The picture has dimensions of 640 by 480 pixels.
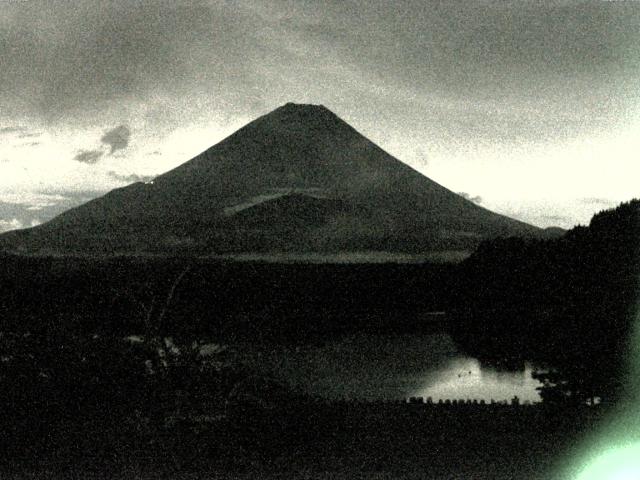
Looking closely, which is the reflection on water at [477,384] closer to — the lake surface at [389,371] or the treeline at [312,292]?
the lake surface at [389,371]

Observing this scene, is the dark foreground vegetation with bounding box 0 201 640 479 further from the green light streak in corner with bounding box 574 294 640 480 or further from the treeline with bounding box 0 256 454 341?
the treeline with bounding box 0 256 454 341

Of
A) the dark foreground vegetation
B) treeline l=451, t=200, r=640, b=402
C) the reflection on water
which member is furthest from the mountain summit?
treeline l=451, t=200, r=640, b=402

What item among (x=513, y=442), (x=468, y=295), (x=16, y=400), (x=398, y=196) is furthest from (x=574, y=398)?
(x=398, y=196)

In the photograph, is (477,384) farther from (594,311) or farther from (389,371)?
(594,311)

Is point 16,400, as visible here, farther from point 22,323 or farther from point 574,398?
point 574,398

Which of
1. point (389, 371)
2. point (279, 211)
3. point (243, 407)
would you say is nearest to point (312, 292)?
point (389, 371)

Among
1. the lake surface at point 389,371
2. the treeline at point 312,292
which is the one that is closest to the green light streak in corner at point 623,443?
the lake surface at point 389,371
